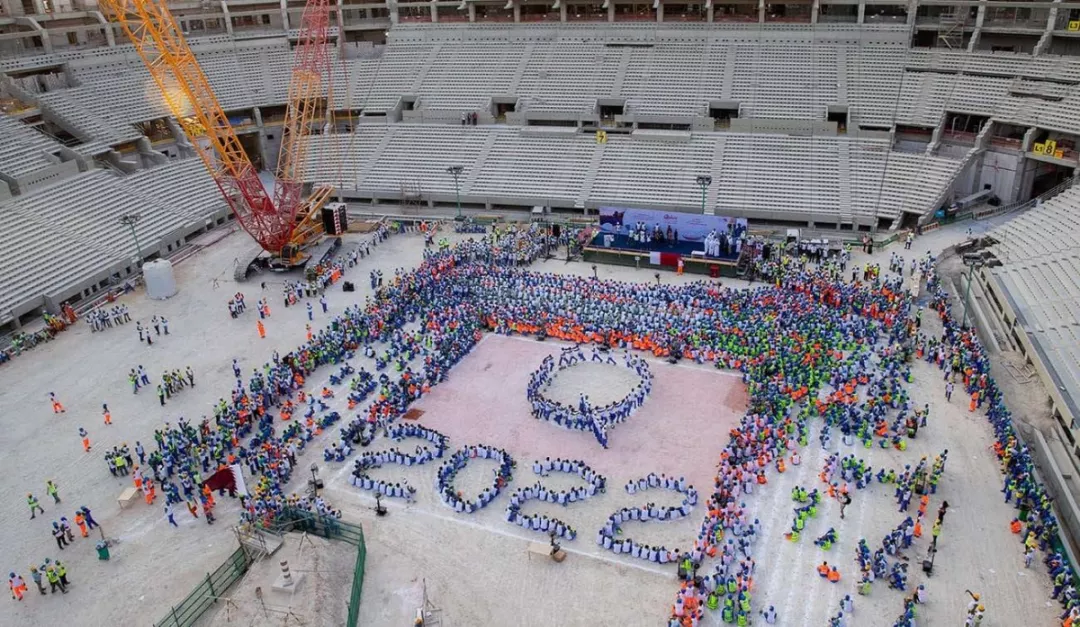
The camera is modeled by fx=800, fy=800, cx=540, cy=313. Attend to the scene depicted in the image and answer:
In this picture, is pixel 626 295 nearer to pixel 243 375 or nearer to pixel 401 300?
pixel 401 300

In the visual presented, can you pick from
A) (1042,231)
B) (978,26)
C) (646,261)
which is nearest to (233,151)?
(646,261)

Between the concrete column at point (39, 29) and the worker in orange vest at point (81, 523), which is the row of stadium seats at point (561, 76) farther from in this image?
the worker in orange vest at point (81, 523)

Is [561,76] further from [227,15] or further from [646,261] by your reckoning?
[227,15]

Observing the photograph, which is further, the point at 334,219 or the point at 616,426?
the point at 334,219

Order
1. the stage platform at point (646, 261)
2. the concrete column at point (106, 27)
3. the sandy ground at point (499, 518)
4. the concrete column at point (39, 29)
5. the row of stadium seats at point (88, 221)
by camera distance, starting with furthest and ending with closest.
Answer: the concrete column at point (106, 27), the concrete column at point (39, 29), the stage platform at point (646, 261), the row of stadium seats at point (88, 221), the sandy ground at point (499, 518)

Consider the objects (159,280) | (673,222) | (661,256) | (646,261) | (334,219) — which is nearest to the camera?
(159,280)

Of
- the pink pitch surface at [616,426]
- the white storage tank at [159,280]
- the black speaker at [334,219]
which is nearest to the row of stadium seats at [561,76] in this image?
the black speaker at [334,219]

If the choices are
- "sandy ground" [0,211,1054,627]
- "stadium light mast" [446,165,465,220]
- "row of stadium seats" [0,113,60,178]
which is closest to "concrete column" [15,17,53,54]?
"row of stadium seats" [0,113,60,178]
